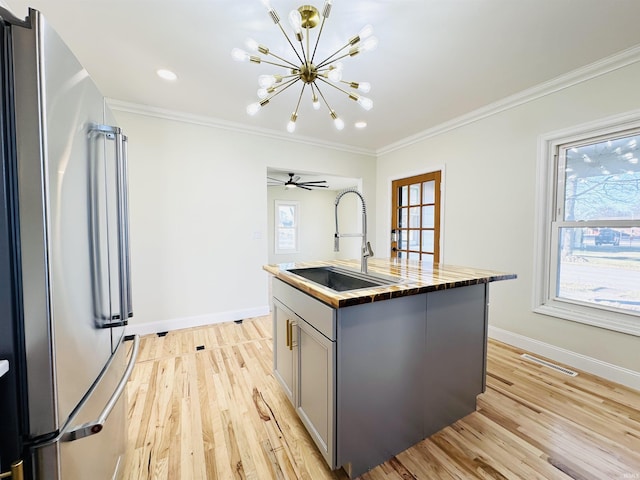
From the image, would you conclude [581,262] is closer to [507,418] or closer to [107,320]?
[507,418]

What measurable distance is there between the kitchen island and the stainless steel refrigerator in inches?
34.1

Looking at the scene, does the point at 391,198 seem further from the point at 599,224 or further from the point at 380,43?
the point at 380,43

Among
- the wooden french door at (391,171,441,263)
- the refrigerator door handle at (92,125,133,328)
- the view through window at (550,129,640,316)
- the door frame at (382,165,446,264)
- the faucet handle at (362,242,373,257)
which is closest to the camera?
the refrigerator door handle at (92,125,133,328)

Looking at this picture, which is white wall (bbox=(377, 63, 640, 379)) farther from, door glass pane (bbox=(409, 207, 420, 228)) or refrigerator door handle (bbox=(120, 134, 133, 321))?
refrigerator door handle (bbox=(120, 134, 133, 321))

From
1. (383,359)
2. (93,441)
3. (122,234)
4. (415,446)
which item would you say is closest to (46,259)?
(122,234)

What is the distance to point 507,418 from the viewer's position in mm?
1729

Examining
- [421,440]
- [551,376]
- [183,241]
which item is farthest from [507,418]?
[183,241]

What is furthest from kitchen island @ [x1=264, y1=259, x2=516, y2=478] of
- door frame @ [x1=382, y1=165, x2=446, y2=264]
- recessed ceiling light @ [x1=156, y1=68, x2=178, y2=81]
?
recessed ceiling light @ [x1=156, y1=68, x2=178, y2=81]

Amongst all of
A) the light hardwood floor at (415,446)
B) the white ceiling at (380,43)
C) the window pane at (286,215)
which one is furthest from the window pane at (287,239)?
the light hardwood floor at (415,446)

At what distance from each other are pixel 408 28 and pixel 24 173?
2.14m

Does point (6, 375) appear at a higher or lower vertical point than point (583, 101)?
lower

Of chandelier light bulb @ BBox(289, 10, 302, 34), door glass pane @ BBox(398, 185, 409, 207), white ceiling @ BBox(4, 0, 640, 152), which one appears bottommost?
door glass pane @ BBox(398, 185, 409, 207)

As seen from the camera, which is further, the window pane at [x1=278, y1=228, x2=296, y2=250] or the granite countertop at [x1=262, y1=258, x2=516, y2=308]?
the window pane at [x1=278, y1=228, x2=296, y2=250]

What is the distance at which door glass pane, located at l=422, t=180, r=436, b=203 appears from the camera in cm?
368
